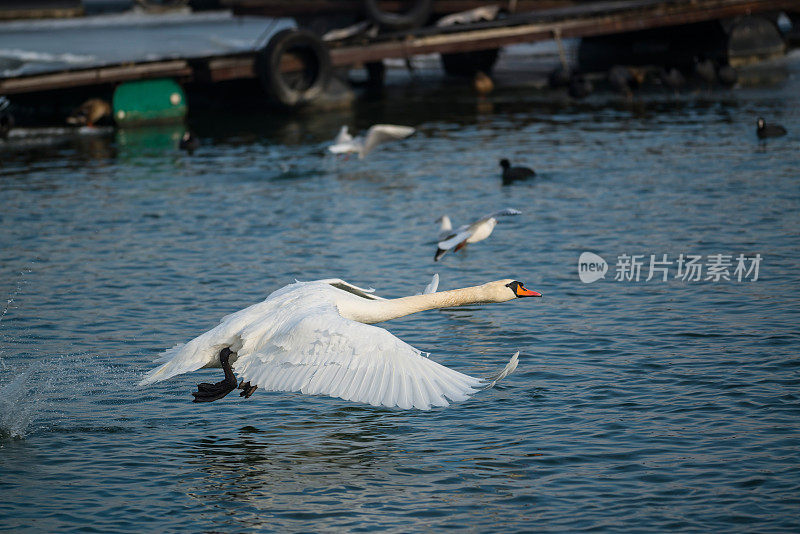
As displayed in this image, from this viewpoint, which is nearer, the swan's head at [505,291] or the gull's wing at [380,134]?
the swan's head at [505,291]

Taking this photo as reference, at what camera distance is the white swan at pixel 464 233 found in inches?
651

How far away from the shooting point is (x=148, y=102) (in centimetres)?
3700

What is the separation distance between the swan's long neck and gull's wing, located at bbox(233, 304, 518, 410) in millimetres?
472

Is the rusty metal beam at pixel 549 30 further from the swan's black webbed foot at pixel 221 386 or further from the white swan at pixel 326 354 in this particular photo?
the swan's black webbed foot at pixel 221 386

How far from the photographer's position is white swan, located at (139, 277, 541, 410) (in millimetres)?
8891

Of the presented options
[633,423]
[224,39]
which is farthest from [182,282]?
[224,39]

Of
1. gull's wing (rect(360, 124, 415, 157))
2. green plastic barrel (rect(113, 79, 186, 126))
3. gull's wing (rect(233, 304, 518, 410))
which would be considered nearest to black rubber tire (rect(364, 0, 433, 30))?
green plastic barrel (rect(113, 79, 186, 126))

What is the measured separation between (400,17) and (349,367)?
37454mm

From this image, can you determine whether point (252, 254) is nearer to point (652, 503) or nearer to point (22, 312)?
point (22, 312)

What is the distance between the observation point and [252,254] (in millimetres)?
17859

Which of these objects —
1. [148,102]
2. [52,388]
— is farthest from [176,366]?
[148,102]

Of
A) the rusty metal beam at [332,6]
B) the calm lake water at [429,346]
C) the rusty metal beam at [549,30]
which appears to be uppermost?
the rusty metal beam at [332,6]

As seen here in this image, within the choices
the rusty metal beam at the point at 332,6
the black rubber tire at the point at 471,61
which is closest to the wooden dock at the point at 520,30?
the rusty metal beam at the point at 332,6

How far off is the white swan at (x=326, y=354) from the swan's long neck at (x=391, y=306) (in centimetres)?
1
